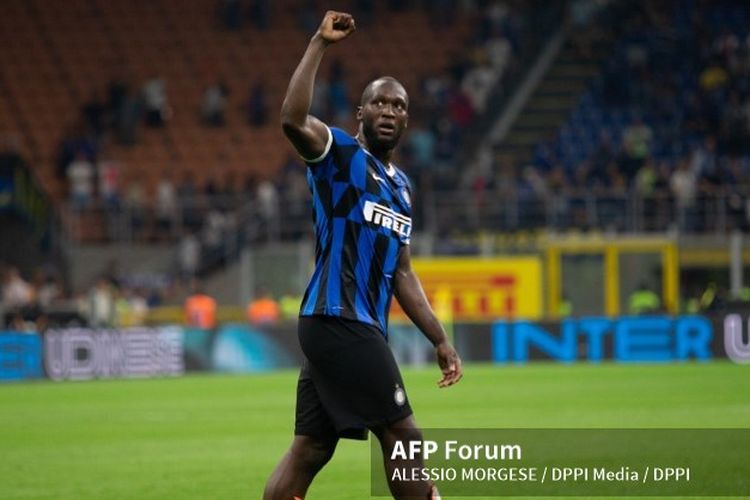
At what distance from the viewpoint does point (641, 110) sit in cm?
3622

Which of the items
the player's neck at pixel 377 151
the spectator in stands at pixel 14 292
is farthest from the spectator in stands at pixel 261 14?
the player's neck at pixel 377 151

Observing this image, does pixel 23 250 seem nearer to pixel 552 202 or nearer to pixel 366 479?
pixel 552 202

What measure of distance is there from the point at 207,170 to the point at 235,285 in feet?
14.8

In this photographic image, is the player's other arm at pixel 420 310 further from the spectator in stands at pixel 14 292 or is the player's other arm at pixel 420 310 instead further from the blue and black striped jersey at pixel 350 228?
the spectator in stands at pixel 14 292

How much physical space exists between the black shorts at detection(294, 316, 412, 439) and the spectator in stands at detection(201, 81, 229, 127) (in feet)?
104

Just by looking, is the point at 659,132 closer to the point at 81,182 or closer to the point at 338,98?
the point at 338,98

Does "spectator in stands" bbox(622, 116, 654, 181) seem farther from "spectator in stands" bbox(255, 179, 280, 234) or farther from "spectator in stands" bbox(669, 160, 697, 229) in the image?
"spectator in stands" bbox(255, 179, 280, 234)

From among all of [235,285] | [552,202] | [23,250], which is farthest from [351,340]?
[23,250]

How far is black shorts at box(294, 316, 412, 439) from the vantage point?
294 inches

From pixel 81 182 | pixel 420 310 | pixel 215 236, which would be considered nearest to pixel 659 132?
pixel 215 236

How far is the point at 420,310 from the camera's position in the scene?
7.97 meters

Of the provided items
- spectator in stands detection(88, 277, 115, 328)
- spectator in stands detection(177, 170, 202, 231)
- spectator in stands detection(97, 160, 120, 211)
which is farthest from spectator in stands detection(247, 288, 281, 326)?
spectator in stands detection(97, 160, 120, 211)

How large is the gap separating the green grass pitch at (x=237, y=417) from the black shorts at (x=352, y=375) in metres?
3.11

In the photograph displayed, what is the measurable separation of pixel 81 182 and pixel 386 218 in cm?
2888
